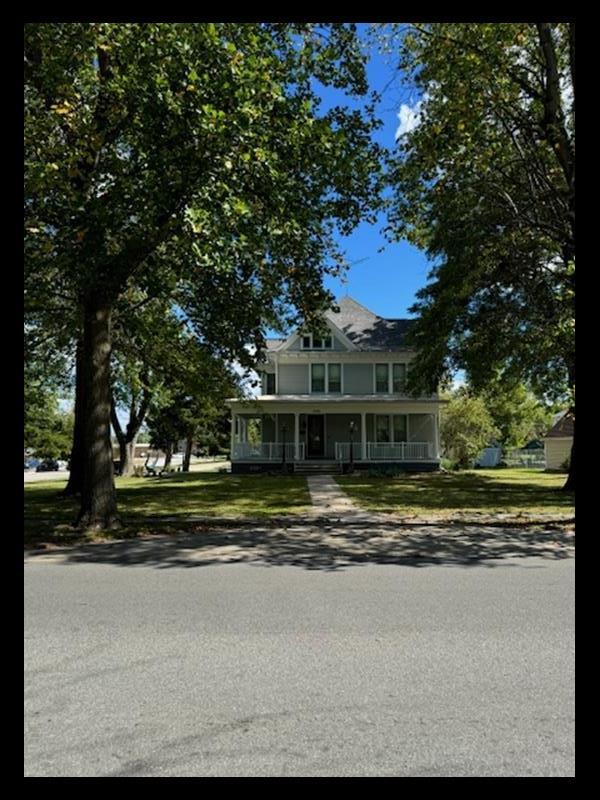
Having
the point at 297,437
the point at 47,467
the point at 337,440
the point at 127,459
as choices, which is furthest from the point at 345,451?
the point at 47,467

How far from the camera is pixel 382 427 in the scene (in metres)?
29.1

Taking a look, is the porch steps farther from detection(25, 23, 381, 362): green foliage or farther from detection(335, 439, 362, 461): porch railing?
detection(25, 23, 381, 362): green foliage

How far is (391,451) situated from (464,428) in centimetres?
1083

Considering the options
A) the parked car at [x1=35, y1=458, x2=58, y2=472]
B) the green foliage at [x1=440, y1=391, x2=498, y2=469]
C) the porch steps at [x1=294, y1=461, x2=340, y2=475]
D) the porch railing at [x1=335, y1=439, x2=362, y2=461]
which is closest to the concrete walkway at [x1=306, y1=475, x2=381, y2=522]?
the porch steps at [x1=294, y1=461, x2=340, y2=475]

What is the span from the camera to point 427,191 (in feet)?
37.2

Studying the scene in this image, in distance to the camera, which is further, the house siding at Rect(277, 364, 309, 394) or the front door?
the front door

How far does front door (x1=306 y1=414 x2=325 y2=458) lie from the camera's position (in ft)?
95.6

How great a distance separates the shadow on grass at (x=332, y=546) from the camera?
7.54 m

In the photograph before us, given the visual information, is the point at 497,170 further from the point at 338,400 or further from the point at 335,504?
the point at 338,400

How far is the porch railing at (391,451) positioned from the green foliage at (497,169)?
10.4m

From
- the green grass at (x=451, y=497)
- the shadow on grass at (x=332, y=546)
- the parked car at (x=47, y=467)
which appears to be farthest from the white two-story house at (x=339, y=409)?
the parked car at (x=47, y=467)
